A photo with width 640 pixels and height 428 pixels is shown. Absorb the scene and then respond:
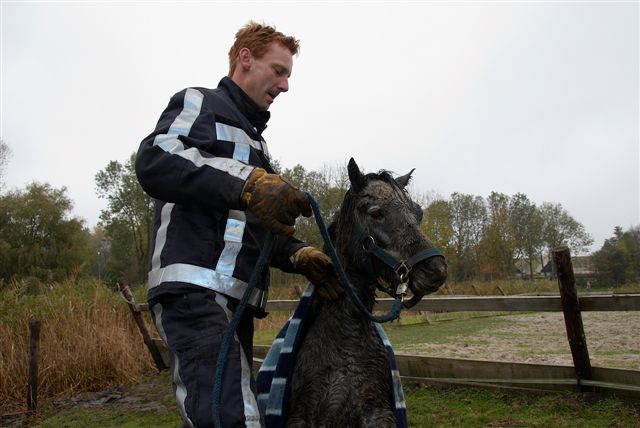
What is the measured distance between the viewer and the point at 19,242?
28922 millimetres

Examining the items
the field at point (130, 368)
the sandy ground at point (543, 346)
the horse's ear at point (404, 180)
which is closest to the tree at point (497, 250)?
the sandy ground at point (543, 346)

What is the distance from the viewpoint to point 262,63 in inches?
93.5

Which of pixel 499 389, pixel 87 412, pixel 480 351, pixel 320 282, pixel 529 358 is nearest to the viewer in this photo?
pixel 320 282

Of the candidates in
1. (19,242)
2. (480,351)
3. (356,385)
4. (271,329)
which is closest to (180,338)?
(356,385)

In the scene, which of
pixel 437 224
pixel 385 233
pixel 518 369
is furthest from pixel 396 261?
pixel 437 224

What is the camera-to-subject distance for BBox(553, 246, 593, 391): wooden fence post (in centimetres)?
481

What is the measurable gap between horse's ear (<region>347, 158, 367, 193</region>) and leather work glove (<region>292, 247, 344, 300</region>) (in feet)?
1.37

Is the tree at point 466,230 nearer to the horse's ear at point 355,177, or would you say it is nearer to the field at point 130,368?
the field at point 130,368

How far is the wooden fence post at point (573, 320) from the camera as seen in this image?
189 inches

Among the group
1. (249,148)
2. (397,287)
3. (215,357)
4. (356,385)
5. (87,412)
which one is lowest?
(87,412)

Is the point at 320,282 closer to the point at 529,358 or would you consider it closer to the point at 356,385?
the point at 356,385

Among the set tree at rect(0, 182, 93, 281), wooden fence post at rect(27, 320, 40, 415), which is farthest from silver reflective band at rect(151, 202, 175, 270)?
tree at rect(0, 182, 93, 281)

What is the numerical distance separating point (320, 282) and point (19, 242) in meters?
32.0

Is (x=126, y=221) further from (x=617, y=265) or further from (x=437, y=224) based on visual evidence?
(x=617, y=265)
